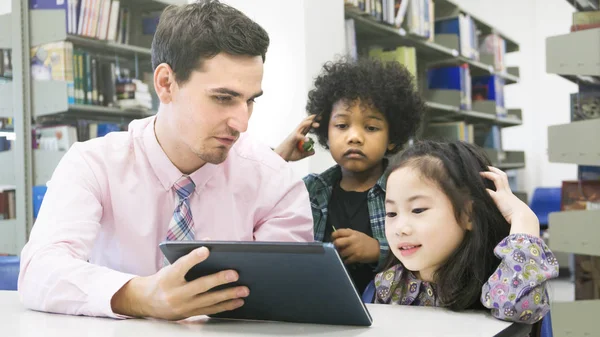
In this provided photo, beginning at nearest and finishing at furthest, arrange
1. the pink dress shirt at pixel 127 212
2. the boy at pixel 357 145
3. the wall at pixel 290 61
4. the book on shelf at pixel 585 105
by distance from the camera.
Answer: the pink dress shirt at pixel 127 212
the boy at pixel 357 145
the wall at pixel 290 61
the book on shelf at pixel 585 105

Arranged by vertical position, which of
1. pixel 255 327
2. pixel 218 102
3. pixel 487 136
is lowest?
pixel 255 327

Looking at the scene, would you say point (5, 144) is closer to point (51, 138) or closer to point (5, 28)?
point (51, 138)

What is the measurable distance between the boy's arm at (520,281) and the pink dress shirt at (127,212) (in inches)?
19.6

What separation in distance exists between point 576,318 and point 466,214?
2.05 metres

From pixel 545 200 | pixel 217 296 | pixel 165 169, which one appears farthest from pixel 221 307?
pixel 545 200

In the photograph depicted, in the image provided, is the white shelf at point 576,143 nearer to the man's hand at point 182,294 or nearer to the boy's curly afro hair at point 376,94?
the boy's curly afro hair at point 376,94

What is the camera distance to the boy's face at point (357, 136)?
72.6 inches

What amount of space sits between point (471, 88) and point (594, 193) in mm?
2467

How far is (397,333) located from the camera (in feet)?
2.94

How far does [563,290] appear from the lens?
17.0ft

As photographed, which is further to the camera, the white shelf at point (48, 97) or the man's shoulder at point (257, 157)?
the white shelf at point (48, 97)

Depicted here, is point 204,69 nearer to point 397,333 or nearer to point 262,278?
point 262,278

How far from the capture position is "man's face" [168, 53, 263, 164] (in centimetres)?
136

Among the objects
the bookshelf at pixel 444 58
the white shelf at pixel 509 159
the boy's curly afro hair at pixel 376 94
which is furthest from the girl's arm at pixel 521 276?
the white shelf at pixel 509 159
